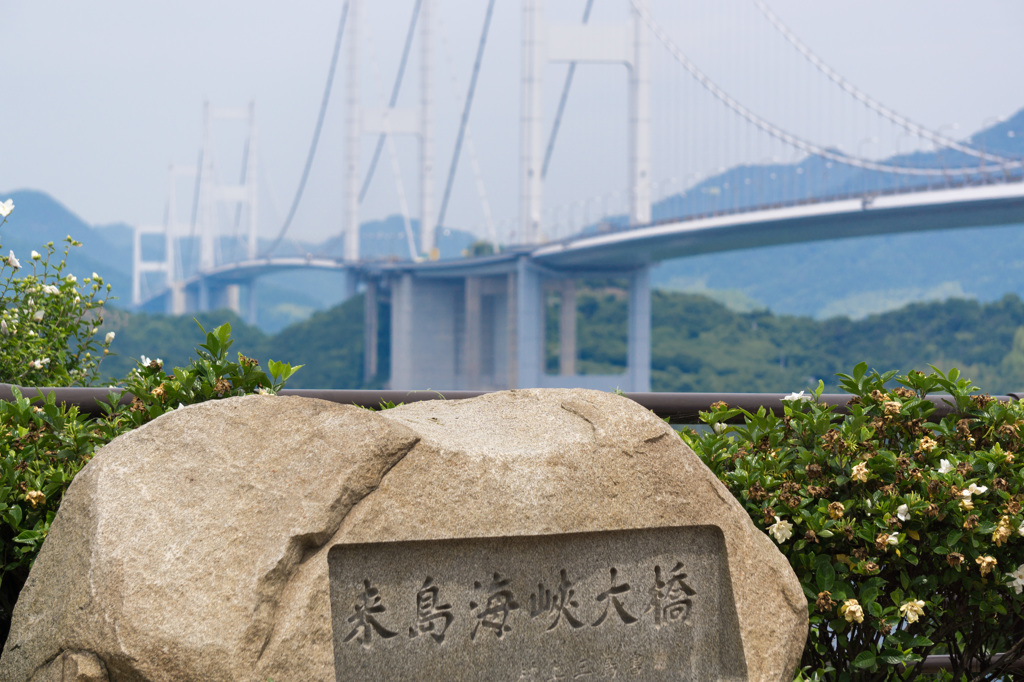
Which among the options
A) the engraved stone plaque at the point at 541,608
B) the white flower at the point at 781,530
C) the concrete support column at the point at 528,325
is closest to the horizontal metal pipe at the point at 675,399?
the white flower at the point at 781,530

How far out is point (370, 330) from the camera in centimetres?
2636

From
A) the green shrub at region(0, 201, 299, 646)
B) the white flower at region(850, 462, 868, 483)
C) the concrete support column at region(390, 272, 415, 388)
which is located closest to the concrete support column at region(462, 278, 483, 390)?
the concrete support column at region(390, 272, 415, 388)

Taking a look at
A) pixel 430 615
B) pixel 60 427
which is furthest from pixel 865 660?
pixel 60 427

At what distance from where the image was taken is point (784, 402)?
6.79ft

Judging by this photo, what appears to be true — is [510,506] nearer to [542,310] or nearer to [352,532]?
[352,532]

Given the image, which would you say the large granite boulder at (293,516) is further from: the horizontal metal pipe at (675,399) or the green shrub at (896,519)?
the horizontal metal pipe at (675,399)

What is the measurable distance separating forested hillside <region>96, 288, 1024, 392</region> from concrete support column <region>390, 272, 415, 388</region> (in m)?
1.63

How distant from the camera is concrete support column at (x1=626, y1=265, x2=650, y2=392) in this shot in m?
21.7

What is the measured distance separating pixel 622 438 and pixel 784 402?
58 centimetres

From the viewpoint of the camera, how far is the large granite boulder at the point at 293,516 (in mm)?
1334

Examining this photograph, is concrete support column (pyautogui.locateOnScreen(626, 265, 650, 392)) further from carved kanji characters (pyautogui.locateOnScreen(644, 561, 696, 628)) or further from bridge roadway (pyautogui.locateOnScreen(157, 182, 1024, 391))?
carved kanji characters (pyautogui.locateOnScreen(644, 561, 696, 628))

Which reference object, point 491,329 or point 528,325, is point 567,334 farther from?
point 528,325

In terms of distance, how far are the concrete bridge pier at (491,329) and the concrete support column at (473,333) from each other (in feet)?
0.09

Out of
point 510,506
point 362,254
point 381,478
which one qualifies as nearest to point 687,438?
point 510,506
